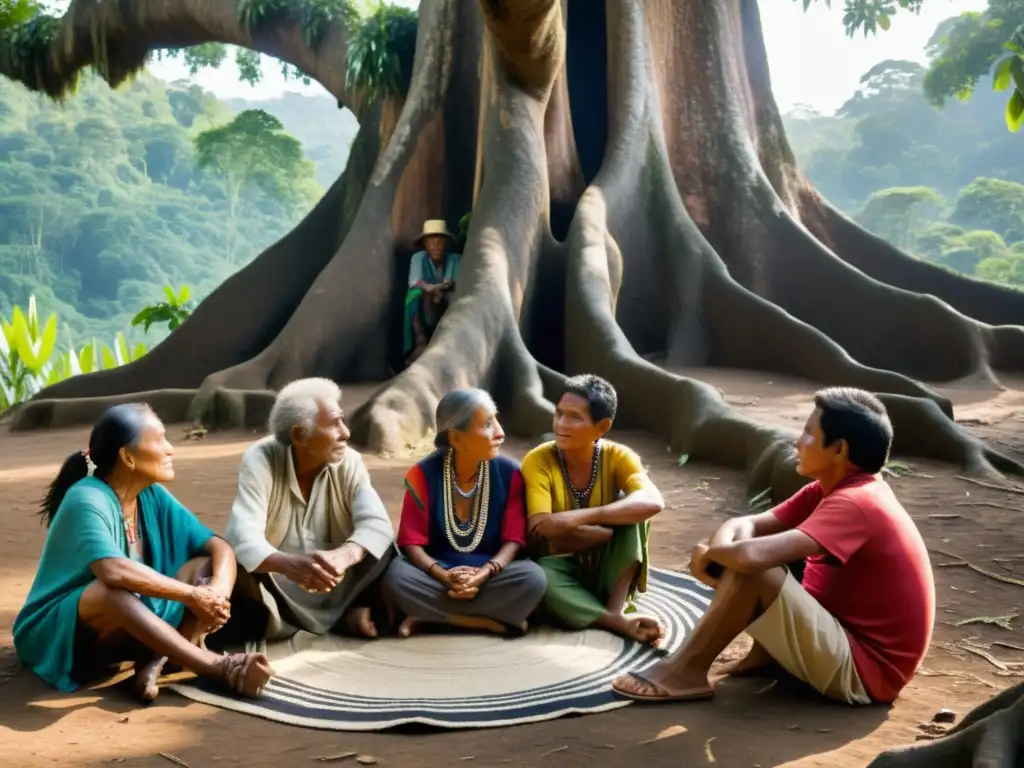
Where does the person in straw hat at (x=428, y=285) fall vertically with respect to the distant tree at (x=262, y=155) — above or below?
below

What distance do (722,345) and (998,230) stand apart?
110 feet

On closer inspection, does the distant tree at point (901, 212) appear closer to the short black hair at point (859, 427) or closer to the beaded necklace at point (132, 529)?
the short black hair at point (859, 427)

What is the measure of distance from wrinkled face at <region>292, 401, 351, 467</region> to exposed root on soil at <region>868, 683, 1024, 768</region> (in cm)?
238

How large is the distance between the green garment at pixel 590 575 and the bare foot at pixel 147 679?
1474 mm

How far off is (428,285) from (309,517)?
19.2ft

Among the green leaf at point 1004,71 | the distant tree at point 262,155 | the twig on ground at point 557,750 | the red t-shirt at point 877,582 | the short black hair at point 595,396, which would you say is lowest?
the twig on ground at point 557,750

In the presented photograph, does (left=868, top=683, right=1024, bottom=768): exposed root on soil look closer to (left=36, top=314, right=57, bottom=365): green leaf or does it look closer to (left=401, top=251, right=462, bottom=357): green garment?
(left=401, top=251, right=462, bottom=357): green garment

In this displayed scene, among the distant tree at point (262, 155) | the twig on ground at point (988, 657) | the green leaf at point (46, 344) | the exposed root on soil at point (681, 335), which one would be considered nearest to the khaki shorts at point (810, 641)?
the twig on ground at point (988, 657)

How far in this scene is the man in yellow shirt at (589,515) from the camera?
163 inches

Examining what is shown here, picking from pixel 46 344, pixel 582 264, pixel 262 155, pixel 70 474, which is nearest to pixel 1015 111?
pixel 70 474

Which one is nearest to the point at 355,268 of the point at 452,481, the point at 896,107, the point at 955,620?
the point at 452,481

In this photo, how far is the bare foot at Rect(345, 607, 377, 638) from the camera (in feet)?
13.5

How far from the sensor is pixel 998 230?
3869 cm

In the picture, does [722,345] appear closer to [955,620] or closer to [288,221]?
[955,620]
